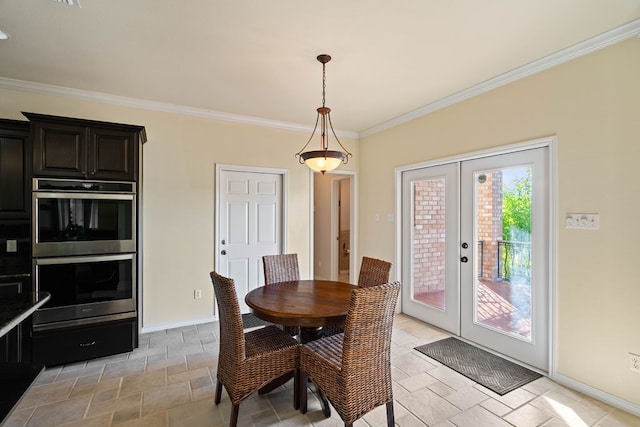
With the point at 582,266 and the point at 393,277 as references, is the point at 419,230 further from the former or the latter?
the point at 582,266

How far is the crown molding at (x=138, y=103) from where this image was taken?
10.1ft

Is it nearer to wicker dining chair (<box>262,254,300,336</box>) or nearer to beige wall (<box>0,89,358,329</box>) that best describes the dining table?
wicker dining chair (<box>262,254,300,336</box>)

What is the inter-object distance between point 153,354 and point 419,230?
3.25 metres

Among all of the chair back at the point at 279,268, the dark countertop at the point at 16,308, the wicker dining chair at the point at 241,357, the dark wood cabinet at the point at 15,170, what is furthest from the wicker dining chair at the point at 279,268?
the dark wood cabinet at the point at 15,170

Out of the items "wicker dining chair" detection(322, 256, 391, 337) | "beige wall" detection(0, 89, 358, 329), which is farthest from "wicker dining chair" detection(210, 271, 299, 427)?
"beige wall" detection(0, 89, 358, 329)

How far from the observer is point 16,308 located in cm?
160

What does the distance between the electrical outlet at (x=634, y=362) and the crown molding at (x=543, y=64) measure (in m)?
2.19

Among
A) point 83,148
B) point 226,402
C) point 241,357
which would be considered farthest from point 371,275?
point 83,148

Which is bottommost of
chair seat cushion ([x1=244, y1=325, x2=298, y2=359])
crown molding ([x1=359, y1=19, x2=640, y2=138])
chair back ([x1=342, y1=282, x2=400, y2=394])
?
chair seat cushion ([x1=244, y1=325, x2=298, y2=359])

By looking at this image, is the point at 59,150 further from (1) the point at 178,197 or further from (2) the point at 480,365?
(2) the point at 480,365

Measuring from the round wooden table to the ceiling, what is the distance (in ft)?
6.36

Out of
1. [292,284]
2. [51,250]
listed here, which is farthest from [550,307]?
[51,250]

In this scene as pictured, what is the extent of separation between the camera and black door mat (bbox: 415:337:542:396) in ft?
8.24

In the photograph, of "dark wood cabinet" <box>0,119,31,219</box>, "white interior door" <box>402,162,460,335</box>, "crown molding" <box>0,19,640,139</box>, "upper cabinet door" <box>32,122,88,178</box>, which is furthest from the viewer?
"white interior door" <box>402,162,460,335</box>
